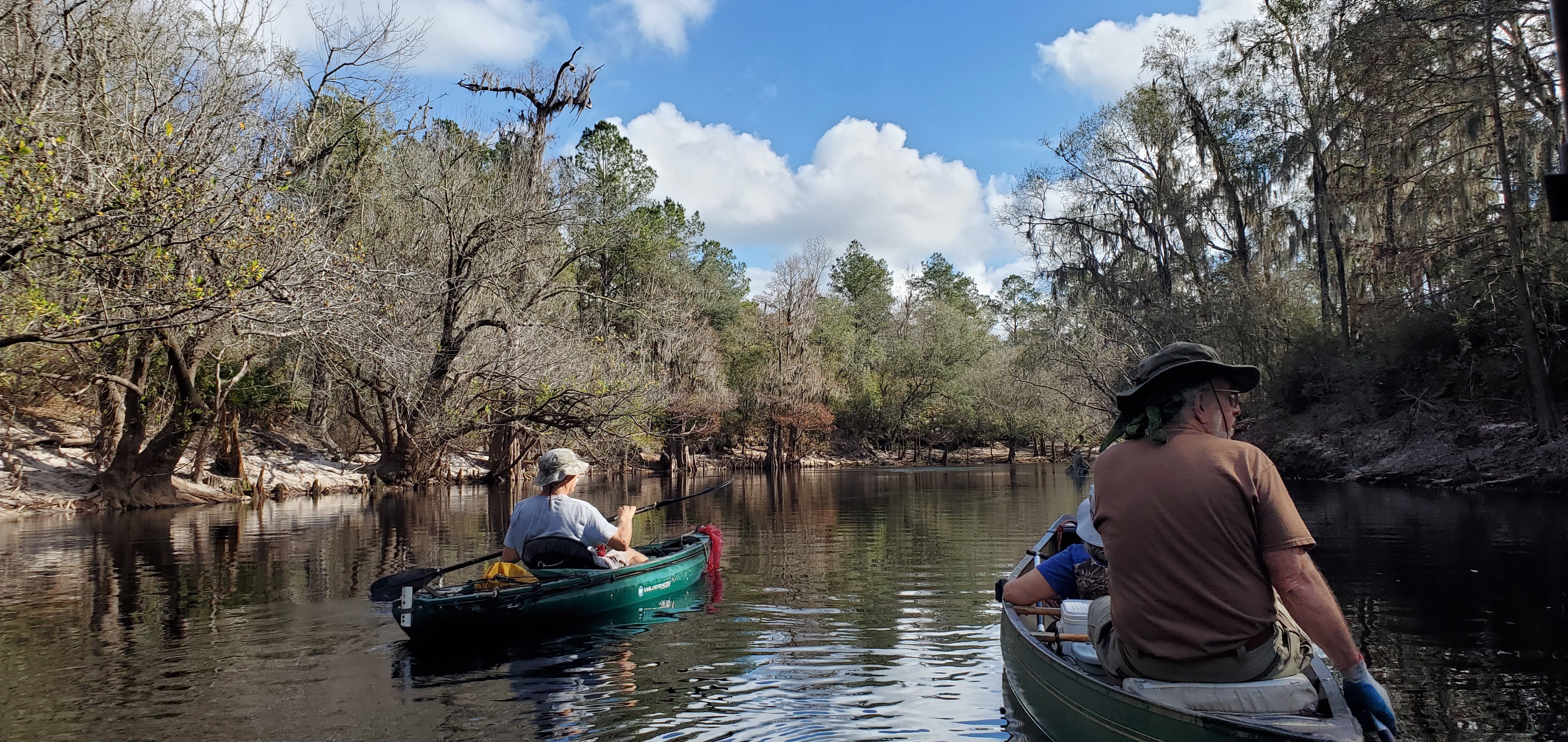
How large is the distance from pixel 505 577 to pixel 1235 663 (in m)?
6.28

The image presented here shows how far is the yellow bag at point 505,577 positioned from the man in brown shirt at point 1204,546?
5.84 metres

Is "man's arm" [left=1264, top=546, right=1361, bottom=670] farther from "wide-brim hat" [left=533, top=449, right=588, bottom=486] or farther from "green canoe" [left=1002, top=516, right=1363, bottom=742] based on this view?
"wide-brim hat" [left=533, top=449, right=588, bottom=486]

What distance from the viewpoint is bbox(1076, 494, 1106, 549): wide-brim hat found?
16.2ft

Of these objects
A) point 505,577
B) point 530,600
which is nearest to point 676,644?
point 530,600

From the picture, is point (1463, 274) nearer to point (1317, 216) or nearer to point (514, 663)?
point (1317, 216)

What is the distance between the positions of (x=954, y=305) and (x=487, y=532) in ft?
180

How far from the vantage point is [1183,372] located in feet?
11.6

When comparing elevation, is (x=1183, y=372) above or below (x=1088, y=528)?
above

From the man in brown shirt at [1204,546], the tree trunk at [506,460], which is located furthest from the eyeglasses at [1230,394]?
the tree trunk at [506,460]

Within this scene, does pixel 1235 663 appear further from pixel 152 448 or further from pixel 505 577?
pixel 152 448

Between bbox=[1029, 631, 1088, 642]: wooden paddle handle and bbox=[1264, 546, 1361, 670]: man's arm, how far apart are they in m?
1.94

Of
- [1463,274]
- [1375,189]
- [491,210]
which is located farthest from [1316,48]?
[491,210]

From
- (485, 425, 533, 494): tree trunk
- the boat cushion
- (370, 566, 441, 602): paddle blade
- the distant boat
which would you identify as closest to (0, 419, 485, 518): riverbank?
(485, 425, 533, 494): tree trunk

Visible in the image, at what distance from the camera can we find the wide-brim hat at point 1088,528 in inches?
194
